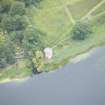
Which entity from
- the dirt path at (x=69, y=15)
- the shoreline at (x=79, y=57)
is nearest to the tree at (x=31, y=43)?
the shoreline at (x=79, y=57)

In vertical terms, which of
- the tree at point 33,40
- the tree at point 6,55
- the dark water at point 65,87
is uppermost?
the tree at point 33,40

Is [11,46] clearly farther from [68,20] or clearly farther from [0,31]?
[68,20]

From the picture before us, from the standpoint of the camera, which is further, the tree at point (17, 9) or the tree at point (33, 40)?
the tree at point (17, 9)

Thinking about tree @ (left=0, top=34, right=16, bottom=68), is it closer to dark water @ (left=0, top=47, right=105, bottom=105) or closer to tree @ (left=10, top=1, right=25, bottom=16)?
dark water @ (left=0, top=47, right=105, bottom=105)

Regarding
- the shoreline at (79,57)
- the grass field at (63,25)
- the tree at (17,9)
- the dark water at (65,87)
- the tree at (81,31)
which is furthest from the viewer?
the tree at (17,9)

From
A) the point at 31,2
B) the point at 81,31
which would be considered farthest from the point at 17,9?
the point at 81,31

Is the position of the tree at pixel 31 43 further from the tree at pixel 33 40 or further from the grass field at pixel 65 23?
the grass field at pixel 65 23

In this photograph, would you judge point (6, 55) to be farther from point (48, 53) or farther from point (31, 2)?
point (31, 2)

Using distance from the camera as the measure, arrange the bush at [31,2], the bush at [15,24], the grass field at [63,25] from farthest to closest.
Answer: the bush at [31,2], the bush at [15,24], the grass field at [63,25]

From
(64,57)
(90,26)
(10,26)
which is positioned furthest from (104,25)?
(10,26)
